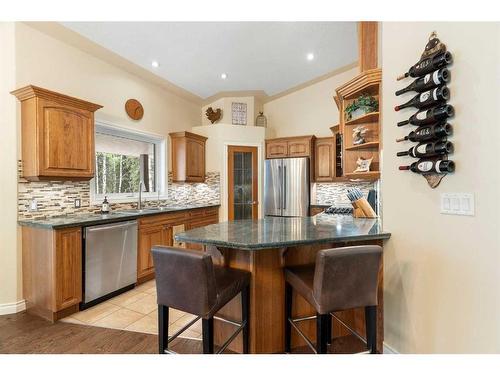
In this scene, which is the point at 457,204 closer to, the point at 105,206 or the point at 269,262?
the point at 269,262

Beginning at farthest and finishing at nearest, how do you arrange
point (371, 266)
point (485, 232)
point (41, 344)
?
point (41, 344)
point (371, 266)
point (485, 232)

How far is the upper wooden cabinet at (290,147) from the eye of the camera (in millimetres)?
5086

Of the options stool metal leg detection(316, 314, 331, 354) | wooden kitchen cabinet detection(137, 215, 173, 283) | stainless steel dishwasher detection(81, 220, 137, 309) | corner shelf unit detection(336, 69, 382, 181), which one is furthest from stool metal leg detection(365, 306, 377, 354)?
wooden kitchen cabinet detection(137, 215, 173, 283)

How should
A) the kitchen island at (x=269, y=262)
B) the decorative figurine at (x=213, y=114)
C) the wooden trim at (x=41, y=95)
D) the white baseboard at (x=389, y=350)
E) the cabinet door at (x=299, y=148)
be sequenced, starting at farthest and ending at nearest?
1. the decorative figurine at (x=213, y=114)
2. the cabinet door at (x=299, y=148)
3. the wooden trim at (x=41, y=95)
4. the white baseboard at (x=389, y=350)
5. the kitchen island at (x=269, y=262)

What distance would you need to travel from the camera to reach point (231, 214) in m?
5.28

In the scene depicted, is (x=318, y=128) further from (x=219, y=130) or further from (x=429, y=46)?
(x=429, y=46)

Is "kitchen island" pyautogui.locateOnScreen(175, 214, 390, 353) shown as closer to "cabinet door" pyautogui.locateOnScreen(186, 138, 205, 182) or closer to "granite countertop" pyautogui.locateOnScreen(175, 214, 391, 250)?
"granite countertop" pyautogui.locateOnScreen(175, 214, 391, 250)

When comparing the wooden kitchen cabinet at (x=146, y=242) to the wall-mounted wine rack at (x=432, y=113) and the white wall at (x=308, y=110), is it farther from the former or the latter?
the white wall at (x=308, y=110)

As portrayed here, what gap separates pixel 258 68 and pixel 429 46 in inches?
131

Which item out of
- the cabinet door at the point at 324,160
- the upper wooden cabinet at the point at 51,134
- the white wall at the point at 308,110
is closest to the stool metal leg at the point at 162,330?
the upper wooden cabinet at the point at 51,134

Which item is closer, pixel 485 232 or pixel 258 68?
pixel 485 232

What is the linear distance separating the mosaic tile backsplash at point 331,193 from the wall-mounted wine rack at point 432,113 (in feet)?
11.4

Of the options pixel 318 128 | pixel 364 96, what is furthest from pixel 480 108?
pixel 318 128

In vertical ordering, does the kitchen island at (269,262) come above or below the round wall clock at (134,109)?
below
